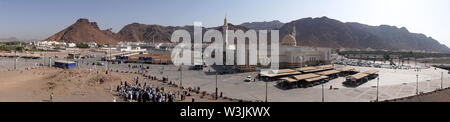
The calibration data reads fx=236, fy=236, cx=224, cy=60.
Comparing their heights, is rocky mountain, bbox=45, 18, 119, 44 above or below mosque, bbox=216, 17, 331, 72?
above

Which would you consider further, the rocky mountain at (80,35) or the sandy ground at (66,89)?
the rocky mountain at (80,35)

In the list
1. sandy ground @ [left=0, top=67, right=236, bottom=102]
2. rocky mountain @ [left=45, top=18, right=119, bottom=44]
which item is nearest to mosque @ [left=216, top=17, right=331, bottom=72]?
sandy ground @ [left=0, top=67, right=236, bottom=102]

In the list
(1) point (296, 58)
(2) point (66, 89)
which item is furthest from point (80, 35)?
(2) point (66, 89)

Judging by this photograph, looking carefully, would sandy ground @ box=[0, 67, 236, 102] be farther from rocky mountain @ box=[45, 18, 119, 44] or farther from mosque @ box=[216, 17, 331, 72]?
rocky mountain @ box=[45, 18, 119, 44]

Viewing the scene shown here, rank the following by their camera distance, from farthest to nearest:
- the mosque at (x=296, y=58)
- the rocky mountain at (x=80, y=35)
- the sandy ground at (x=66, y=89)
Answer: the rocky mountain at (x=80, y=35), the mosque at (x=296, y=58), the sandy ground at (x=66, y=89)

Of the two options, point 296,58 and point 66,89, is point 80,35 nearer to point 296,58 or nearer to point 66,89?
point 296,58

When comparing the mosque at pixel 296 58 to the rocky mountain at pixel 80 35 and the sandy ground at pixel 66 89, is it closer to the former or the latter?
the sandy ground at pixel 66 89

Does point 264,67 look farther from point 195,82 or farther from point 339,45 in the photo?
point 339,45

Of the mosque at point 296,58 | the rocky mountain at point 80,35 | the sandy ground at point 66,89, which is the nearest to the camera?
the sandy ground at point 66,89

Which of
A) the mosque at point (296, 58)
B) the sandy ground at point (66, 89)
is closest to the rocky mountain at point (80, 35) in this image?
the mosque at point (296, 58)

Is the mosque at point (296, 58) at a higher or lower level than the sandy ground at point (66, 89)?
higher

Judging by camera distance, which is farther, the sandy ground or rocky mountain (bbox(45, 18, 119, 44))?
rocky mountain (bbox(45, 18, 119, 44))

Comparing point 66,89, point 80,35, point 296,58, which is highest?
point 80,35

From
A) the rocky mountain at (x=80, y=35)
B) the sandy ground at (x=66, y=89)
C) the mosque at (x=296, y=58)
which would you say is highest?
the rocky mountain at (x=80, y=35)
